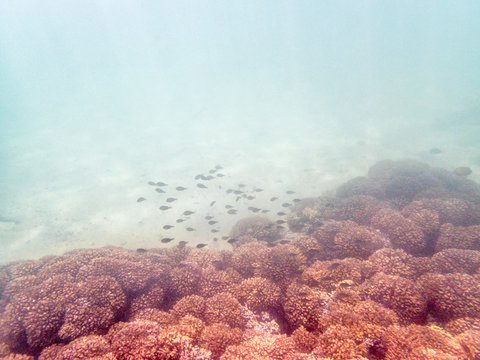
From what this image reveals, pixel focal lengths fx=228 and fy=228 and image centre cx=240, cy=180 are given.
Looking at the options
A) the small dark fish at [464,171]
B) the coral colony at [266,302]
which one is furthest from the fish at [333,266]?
the small dark fish at [464,171]

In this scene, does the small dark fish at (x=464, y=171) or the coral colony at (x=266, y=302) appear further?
the small dark fish at (x=464, y=171)

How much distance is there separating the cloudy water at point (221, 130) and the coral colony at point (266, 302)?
360 cm

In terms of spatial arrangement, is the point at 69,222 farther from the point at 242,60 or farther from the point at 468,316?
the point at 242,60

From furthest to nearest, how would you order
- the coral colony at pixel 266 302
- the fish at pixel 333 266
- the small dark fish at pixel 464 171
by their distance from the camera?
the small dark fish at pixel 464 171 → the fish at pixel 333 266 → the coral colony at pixel 266 302

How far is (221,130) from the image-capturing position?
44062mm

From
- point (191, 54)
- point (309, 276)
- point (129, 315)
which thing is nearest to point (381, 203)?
point (309, 276)

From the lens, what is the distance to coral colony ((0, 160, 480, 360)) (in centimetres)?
346

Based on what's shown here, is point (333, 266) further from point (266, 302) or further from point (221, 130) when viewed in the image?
point (221, 130)

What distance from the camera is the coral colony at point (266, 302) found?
3.46 m

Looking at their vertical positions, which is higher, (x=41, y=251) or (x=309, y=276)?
(x=309, y=276)

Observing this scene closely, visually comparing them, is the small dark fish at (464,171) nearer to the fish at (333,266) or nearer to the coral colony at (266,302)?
the coral colony at (266,302)

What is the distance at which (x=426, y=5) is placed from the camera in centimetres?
11412

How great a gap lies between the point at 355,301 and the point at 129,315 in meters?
5.00

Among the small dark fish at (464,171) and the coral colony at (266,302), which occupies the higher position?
the coral colony at (266,302)
